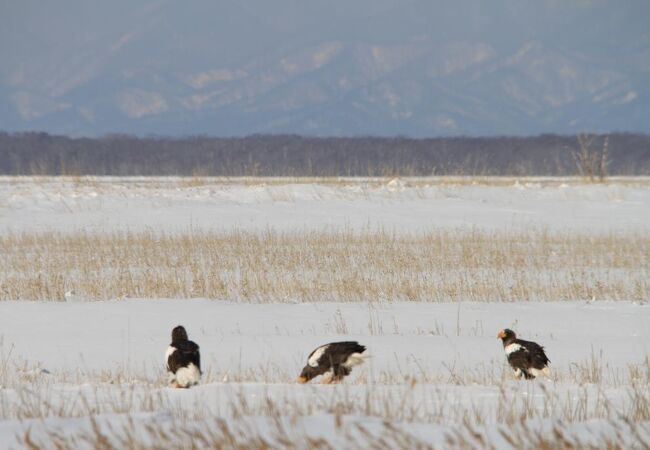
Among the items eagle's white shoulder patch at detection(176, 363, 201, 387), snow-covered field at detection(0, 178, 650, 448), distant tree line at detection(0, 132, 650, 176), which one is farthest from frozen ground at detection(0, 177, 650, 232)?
distant tree line at detection(0, 132, 650, 176)

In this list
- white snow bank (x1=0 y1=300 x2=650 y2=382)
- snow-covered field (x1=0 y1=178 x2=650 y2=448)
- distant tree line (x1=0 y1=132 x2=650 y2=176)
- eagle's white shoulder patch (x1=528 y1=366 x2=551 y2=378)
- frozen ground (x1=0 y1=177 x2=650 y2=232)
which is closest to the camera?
snow-covered field (x1=0 y1=178 x2=650 y2=448)

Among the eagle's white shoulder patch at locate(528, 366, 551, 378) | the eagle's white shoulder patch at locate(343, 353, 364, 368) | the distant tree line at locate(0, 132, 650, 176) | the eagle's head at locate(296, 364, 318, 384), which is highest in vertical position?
the distant tree line at locate(0, 132, 650, 176)

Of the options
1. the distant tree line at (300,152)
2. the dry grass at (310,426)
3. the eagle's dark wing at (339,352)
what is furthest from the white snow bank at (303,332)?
the distant tree line at (300,152)

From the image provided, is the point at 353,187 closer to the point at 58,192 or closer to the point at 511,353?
the point at 58,192

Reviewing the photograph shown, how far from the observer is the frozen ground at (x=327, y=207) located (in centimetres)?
2920

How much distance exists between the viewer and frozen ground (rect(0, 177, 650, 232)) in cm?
2920

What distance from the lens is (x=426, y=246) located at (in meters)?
22.3

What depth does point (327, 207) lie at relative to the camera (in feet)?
108

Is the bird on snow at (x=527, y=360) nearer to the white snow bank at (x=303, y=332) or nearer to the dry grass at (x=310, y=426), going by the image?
the white snow bank at (x=303, y=332)

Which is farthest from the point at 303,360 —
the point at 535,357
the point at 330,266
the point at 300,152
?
the point at 300,152

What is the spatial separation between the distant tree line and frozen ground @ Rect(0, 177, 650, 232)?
4005 centimetres

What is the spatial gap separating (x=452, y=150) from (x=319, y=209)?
2237 inches

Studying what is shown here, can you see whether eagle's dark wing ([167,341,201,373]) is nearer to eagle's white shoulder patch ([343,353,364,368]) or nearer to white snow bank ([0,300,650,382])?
eagle's white shoulder patch ([343,353,364,368])

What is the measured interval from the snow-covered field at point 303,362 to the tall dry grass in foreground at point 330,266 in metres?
0.65
